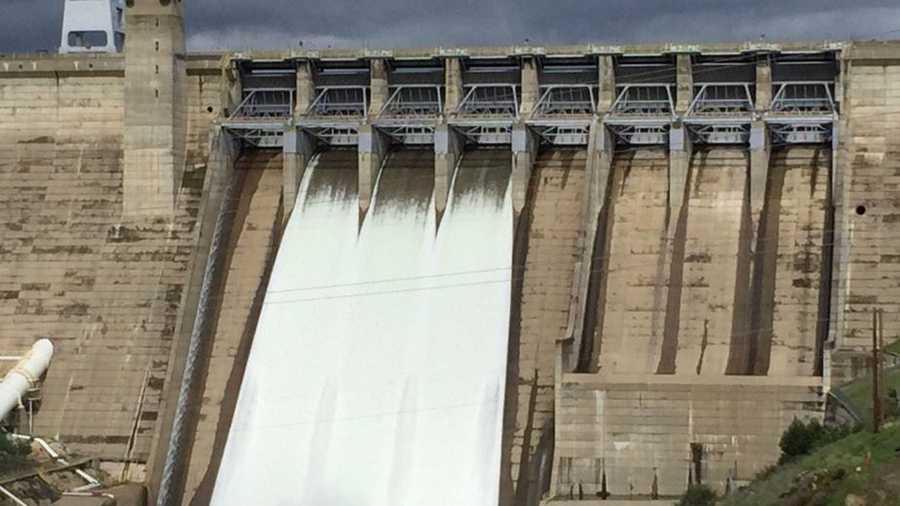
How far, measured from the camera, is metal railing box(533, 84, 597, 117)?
44.8 metres

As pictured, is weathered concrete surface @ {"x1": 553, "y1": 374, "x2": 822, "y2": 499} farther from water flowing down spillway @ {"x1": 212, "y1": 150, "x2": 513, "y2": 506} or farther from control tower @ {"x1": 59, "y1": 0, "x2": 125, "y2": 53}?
control tower @ {"x1": 59, "y1": 0, "x2": 125, "y2": 53}

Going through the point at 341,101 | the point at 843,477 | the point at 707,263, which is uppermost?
the point at 341,101

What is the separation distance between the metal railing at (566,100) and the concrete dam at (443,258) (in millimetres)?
82

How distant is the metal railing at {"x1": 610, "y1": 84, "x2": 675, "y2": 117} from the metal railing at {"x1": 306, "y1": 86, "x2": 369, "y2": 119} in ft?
23.4

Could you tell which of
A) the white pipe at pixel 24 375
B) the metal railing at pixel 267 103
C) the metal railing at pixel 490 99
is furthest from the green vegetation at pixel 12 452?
the metal railing at pixel 490 99

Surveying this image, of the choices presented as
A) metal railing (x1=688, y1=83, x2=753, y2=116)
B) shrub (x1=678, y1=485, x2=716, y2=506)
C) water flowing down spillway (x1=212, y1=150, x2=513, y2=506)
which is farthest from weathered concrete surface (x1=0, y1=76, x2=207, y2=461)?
shrub (x1=678, y1=485, x2=716, y2=506)

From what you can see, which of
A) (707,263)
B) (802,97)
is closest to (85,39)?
(707,263)

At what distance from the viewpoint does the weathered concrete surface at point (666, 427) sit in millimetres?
35156

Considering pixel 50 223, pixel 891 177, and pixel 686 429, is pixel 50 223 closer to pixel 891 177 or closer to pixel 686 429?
pixel 686 429

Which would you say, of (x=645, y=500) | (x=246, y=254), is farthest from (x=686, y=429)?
(x=246, y=254)

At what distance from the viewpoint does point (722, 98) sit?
4431 centimetres

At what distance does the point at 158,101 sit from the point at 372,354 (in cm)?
965

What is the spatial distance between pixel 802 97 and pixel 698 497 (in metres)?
14.3

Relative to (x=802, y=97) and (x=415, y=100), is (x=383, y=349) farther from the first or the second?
(x=802, y=97)
